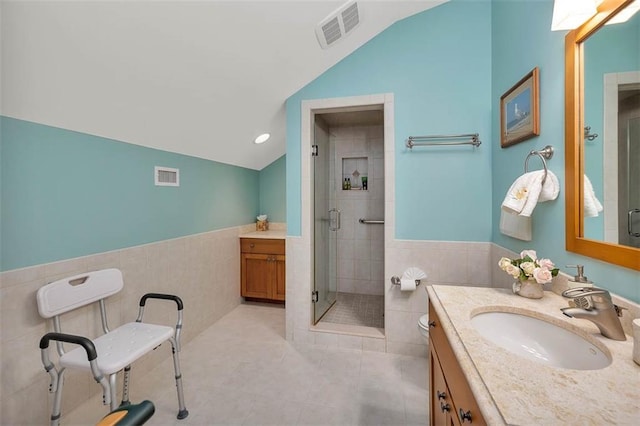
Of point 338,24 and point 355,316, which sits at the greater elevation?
point 338,24

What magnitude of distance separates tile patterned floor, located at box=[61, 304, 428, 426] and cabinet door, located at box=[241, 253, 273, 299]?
75cm

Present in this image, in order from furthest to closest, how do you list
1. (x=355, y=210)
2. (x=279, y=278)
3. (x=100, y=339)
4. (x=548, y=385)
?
(x=355, y=210), (x=279, y=278), (x=100, y=339), (x=548, y=385)

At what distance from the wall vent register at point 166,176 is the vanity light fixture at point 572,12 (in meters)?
2.49

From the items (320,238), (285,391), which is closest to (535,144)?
(320,238)

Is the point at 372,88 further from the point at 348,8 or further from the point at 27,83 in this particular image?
the point at 27,83

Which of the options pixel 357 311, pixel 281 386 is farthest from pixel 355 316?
pixel 281 386

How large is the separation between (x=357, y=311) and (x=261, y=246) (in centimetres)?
132

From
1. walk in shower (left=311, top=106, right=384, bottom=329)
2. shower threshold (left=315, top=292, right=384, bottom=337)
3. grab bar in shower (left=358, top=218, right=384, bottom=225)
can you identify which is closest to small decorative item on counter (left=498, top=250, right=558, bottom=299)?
A: shower threshold (left=315, top=292, right=384, bottom=337)

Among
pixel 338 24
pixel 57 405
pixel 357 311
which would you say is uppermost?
pixel 338 24

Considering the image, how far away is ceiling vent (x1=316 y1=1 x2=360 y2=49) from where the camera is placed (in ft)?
5.86

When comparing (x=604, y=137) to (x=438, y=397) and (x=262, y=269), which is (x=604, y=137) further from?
(x=262, y=269)

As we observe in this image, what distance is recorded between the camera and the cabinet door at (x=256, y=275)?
3.16 metres

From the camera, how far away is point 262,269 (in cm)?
318

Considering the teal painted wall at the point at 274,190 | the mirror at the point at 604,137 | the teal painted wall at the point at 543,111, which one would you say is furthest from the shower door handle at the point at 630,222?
the teal painted wall at the point at 274,190
